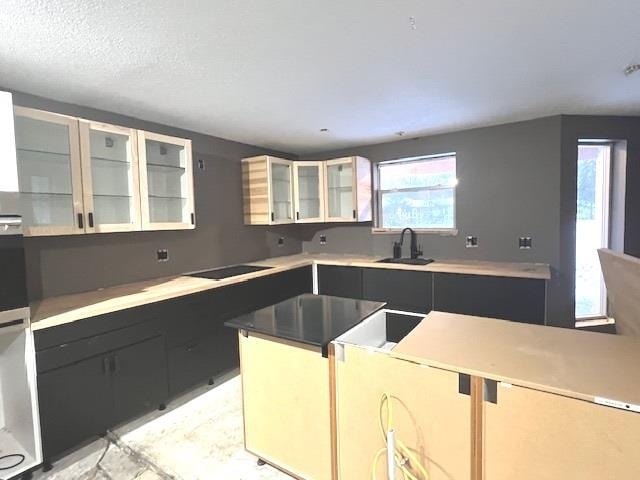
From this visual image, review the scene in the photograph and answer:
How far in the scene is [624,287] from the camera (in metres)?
2.00

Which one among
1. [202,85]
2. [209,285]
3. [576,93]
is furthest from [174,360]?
[576,93]

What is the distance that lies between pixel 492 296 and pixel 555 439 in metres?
2.06

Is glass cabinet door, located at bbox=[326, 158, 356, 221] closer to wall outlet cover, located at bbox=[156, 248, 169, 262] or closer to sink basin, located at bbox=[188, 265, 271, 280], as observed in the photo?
sink basin, located at bbox=[188, 265, 271, 280]

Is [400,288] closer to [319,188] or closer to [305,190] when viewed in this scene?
[319,188]

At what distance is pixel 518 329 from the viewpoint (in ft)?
4.97

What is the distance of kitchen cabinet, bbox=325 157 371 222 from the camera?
395cm

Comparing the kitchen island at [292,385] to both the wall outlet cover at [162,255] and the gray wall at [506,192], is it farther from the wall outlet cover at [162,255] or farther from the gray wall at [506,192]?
the gray wall at [506,192]

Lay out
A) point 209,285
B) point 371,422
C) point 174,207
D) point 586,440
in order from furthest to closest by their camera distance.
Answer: point 174,207 < point 209,285 < point 371,422 < point 586,440

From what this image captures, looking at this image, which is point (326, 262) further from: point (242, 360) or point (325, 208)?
point (242, 360)

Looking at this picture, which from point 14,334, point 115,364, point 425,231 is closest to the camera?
point 14,334

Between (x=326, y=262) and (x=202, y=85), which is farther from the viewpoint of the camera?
(x=326, y=262)

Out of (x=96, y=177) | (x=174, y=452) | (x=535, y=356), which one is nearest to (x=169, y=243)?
(x=96, y=177)

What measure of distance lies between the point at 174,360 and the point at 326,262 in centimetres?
190

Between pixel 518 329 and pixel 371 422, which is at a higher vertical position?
pixel 518 329
